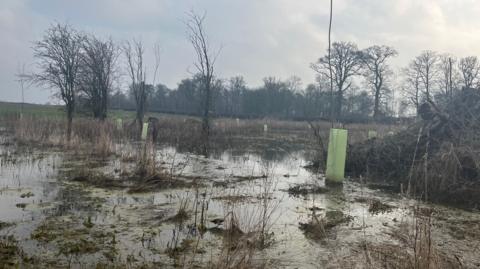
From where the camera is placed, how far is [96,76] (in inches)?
891

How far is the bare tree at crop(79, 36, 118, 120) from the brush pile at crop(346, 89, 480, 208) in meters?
16.3

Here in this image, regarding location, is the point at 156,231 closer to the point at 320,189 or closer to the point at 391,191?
the point at 320,189

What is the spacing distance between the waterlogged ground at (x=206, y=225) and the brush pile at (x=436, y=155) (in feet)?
2.84

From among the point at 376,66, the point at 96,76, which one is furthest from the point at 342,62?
the point at 96,76

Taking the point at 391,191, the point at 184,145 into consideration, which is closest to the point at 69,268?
the point at 391,191

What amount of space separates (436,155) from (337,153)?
208cm

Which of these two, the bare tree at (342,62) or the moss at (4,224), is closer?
the moss at (4,224)

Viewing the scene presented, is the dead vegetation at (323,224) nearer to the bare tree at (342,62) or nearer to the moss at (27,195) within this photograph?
the moss at (27,195)

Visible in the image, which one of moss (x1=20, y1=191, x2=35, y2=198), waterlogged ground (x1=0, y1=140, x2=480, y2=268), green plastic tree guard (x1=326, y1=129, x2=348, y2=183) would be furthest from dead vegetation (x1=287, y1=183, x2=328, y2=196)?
moss (x1=20, y1=191, x2=35, y2=198)

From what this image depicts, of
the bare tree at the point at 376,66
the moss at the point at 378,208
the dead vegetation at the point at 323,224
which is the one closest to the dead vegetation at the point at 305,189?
the moss at the point at 378,208

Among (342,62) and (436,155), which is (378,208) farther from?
(342,62)

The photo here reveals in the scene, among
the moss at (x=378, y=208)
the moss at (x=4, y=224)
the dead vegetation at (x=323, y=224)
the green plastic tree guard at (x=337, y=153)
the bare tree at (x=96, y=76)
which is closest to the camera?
the moss at (x=4, y=224)

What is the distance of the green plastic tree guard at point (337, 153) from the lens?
8.48 m

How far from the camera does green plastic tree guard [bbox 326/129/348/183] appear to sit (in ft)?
27.8
